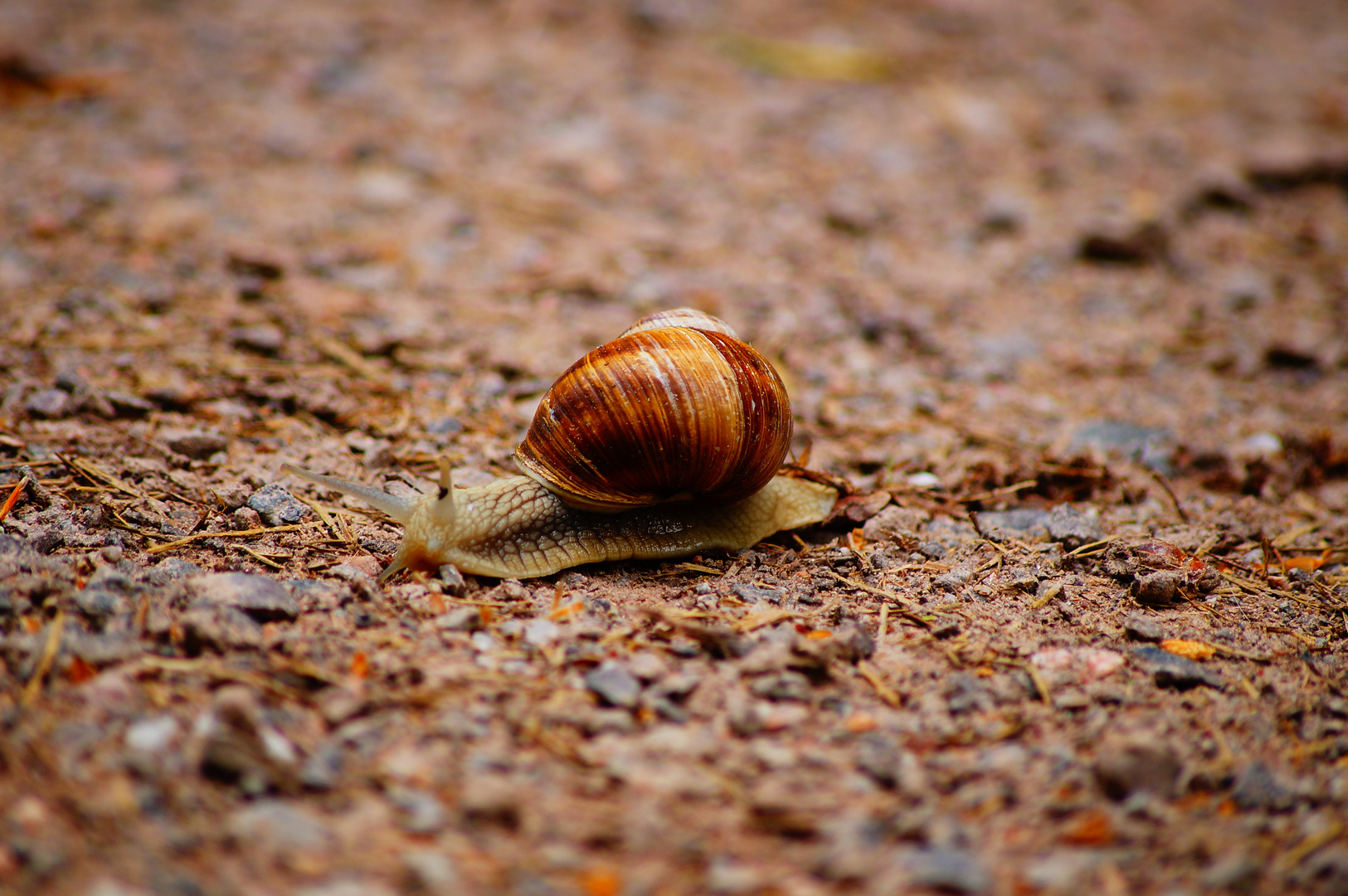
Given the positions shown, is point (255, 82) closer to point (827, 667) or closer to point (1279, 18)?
point (827, 667)

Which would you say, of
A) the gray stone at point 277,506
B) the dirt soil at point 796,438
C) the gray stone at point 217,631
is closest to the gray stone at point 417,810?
the dirt soil at point 796,438

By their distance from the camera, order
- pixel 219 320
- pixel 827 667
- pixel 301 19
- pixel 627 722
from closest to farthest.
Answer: pixel 627 722 → pixel 827 667 → pixel 219 320 → pixel 301 19

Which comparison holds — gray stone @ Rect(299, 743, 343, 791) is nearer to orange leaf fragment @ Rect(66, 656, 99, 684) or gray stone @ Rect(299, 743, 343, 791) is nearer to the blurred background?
orange leaf fragment @ Rect(66, 656, 99, 684)

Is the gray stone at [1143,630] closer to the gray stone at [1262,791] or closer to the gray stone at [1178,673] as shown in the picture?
the gray stone at [1178,673]

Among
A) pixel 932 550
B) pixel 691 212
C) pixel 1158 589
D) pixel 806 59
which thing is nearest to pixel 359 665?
pixel 932 550

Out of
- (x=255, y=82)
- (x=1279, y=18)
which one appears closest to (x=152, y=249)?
(x=255, y=82)
